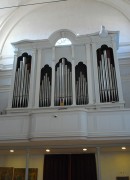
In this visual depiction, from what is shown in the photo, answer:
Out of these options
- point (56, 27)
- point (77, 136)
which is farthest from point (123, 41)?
point (77, 136)

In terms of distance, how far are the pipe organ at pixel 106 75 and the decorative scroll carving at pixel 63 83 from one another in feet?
3.89

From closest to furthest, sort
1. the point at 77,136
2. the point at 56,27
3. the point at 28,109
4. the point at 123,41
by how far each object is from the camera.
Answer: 1. the point at 77,136
2. the point at 28,109
3. the point at 123,41
4. the point at 56,27

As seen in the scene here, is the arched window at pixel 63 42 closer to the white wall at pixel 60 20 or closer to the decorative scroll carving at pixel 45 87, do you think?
the white wall at pixel 60 20

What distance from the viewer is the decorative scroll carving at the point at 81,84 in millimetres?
8773

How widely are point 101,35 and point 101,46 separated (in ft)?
1.49

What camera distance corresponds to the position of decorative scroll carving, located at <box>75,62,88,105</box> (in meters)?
8.77

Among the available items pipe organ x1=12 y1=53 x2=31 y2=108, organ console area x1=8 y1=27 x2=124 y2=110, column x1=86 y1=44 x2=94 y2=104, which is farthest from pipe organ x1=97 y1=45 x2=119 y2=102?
pipe organ x1=12 y1=53 x2=31 y2=108

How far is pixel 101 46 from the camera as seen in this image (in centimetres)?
959

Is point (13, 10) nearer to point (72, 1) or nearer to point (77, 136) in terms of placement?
point (72, 1)

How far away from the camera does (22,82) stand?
9453 millimetres

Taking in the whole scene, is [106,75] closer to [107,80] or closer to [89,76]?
[107,80]

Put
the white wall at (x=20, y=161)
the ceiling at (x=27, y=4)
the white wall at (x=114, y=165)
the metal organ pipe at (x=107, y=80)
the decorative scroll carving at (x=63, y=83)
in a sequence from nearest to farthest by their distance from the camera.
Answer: the metal organ pipe at (x=107, y=80) → the decorative scroll carving at (x=63, y=83) → the white wall at (x=114, y=165) → the white wall at (x=20, y=161) → the ceiling at (x=27, y=4)

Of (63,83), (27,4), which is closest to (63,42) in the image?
(63,83)

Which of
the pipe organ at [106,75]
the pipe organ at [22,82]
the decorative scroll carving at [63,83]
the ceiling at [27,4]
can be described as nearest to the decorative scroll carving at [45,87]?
the decorative scroll carving at [63,83]
